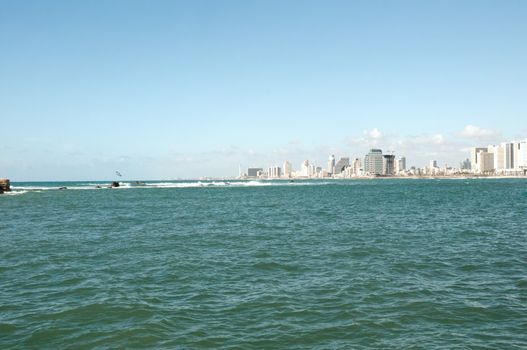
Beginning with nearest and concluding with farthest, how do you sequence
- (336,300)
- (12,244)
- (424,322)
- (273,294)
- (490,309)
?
(424,322), (490,309), (336,300), (273,294), (12,244)

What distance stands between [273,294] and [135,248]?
1360cm

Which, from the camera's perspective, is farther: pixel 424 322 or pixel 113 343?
pixel 424 322

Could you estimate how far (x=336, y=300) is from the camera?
14664mm

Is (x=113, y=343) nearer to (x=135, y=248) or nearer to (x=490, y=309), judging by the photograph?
(x=490, y=309)

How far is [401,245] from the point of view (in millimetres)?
26172

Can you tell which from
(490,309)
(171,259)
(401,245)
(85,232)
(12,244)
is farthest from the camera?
(85,232)

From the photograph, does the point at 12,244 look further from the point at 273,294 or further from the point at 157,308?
the point at 273,294

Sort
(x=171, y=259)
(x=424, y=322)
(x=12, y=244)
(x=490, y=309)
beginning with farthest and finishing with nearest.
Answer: (x=12, y=244) → (x=171, y=259) → (x=490, y=309) → (x=424, y=322)

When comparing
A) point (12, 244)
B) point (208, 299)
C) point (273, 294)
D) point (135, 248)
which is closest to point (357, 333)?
point (273, 294)

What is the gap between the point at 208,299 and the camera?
1513 cm

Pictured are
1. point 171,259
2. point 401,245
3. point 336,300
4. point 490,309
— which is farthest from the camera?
point 401,245

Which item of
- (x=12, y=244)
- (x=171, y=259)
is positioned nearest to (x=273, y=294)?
(x=171, y=259)

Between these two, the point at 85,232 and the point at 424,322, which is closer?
the point at 424,322

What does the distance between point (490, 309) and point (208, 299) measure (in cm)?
949
